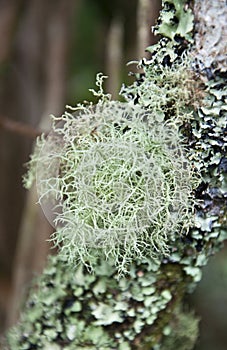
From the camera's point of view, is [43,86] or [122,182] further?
[43,86]

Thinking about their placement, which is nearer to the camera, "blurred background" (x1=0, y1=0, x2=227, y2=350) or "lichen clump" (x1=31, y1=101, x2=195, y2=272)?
"lichen clump" (x1=31, y1=101, x2=195, y2=272)

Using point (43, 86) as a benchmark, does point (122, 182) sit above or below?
below

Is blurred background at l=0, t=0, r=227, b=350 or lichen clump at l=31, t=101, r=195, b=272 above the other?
blurred background at l=0, t=0, r=227, b=350

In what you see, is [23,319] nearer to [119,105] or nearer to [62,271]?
[62,271]

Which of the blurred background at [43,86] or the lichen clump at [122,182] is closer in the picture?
the lichen clump at [122,182]

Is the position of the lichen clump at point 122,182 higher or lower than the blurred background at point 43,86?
lower
